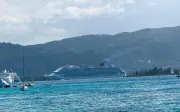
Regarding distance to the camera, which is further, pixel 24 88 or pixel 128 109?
pixel 24 88

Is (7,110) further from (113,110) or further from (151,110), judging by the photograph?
(151,110)

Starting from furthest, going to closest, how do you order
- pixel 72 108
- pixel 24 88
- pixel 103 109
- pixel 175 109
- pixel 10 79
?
pixel 10 79 → pixel 24 88 → pixel 72 108 → pixel 103 109 → pixel 175 109

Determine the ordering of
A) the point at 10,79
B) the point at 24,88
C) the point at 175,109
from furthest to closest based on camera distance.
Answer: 1. the point at 10,79
2. the point at 24,88
3. the point at 175,109

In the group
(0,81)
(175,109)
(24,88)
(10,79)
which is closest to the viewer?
(175,109)

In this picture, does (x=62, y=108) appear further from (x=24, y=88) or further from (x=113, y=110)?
(x=24, y=88)

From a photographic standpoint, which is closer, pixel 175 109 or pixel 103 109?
pixel 175 109

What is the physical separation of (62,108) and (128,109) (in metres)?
9.41

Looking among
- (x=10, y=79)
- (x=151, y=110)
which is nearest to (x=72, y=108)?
(x=151, y=110)

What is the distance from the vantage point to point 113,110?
186 feet

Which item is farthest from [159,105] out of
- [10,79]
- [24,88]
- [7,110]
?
[10,79]

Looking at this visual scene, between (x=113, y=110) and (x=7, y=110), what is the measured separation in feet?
47.9

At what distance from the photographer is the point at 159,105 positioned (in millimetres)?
59188

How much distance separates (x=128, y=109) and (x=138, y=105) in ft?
13.8

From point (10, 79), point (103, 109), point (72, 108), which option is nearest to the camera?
point (103, 109)
